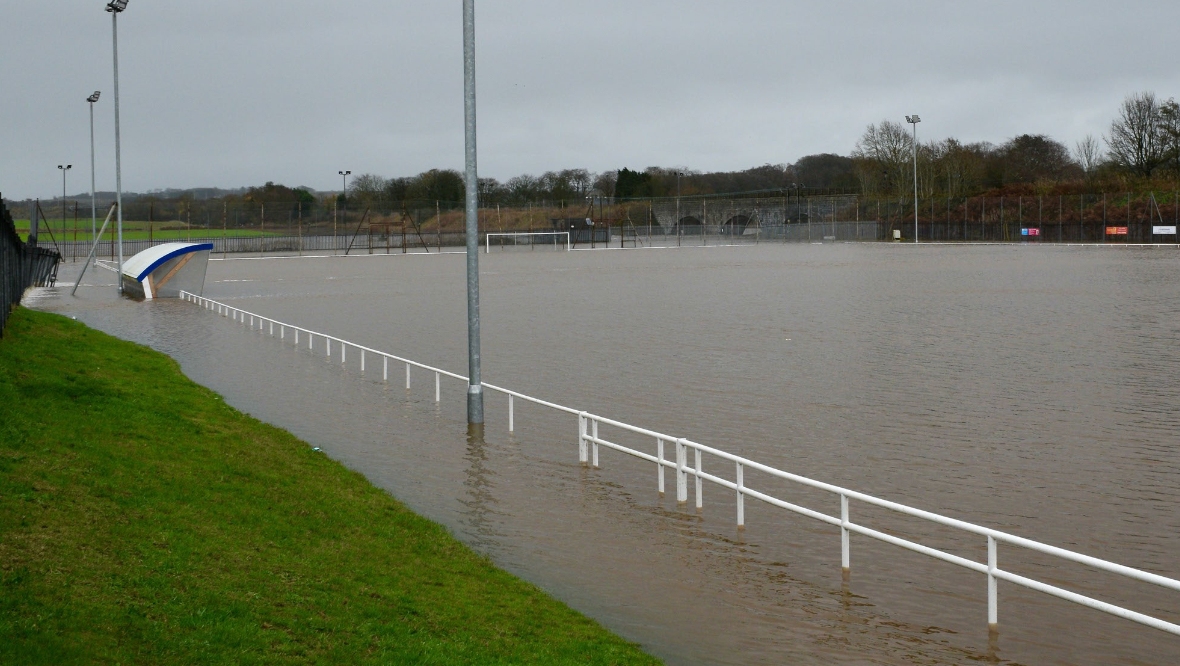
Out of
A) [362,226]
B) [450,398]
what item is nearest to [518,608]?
[450,398]

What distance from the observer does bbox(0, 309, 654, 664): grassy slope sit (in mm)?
6520

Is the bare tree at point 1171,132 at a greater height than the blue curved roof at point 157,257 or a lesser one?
greater

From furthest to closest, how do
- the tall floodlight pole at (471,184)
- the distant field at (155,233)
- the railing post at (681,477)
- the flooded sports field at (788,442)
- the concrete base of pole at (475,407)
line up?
the distant field at (155,233) < the concrete base of pole at (475,407) < the tall floodlight pole at (471,184) < the railing post at (681,477) < the flooded sports field at (788,442)

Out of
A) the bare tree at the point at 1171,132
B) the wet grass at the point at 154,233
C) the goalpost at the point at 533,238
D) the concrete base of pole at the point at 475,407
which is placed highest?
the bare tree at the point at 1171,132

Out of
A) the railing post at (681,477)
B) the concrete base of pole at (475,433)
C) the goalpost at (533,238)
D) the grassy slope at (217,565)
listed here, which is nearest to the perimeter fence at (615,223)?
the goalpost at (533,238)

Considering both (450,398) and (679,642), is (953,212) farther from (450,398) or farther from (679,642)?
(679,642)

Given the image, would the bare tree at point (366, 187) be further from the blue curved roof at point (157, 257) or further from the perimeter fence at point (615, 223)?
the blue curved roof at point (157, 257)

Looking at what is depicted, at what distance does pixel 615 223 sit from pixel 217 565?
11774 centimetres

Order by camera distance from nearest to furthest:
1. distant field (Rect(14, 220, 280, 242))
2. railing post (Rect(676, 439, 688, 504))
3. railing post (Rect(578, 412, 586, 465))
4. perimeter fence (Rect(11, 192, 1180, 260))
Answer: railing post (Rect(676, 439, 688, 504)), railing post (Rect(578, 412, 586, 465)), perimeter fence (Rect(11, 192, 1180, 260)), distant field (Rect(14, 220, 280, 242))

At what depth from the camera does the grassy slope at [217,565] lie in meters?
6.52

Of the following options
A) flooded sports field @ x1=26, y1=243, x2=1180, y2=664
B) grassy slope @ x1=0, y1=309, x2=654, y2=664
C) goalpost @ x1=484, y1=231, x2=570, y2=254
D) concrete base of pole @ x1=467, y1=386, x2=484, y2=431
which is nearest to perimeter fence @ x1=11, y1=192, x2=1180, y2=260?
goalpost @ x1=484, y1=231, x2=570, y2=254

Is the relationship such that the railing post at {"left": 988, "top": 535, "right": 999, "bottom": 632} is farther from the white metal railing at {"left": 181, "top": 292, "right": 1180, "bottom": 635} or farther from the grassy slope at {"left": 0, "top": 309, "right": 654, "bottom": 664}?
the grassy slope at {"left": 0, "top": 309, "right": 654, "bottom": 664}

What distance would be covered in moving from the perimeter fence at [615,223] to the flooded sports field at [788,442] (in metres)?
54.6

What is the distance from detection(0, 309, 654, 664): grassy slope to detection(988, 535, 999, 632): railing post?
100 inches
